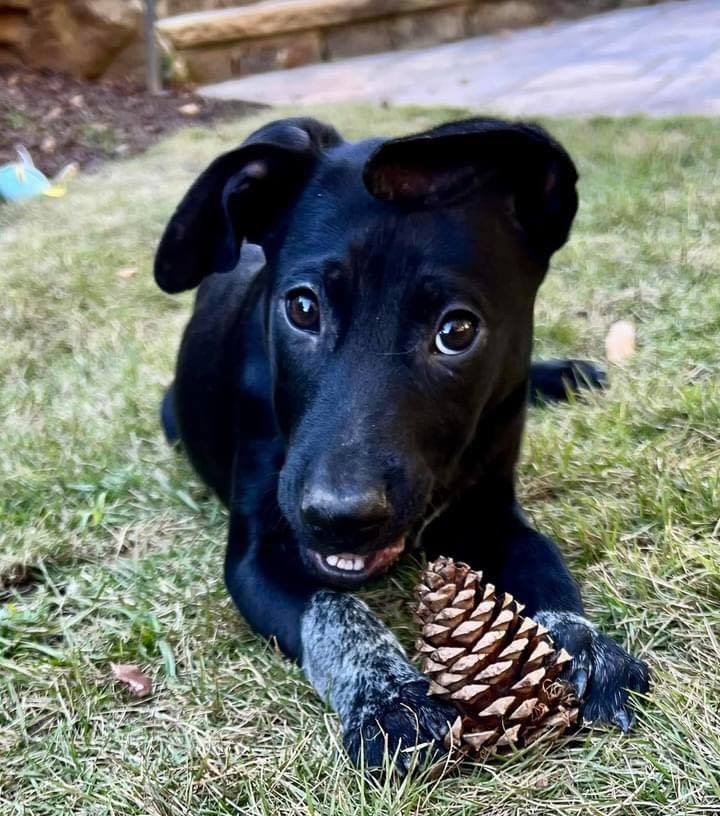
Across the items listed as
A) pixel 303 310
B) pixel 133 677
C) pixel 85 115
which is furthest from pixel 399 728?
pixel 85 115

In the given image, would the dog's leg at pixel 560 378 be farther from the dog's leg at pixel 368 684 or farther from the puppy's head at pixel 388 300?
the dog's leg at pixel 368 684

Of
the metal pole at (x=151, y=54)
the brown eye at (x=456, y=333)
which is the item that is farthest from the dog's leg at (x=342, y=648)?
the metal pole at (x=151, y=54)

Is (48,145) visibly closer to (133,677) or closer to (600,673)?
(133,677)

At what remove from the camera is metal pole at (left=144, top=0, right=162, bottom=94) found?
1157 cm

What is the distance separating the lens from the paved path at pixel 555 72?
10055mm

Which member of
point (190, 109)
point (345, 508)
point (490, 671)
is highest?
point (345, 508)

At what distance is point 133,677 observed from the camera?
2.72 meters

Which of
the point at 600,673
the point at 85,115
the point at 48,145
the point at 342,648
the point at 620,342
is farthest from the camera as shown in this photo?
the point at 85,115

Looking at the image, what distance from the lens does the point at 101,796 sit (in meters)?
2.27

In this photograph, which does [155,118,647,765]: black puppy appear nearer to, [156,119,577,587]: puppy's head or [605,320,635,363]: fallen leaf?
[156,119,577,587]: puppy's head

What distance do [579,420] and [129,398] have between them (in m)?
2.13

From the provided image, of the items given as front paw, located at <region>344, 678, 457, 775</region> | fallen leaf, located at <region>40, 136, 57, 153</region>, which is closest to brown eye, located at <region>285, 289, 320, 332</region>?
front paw, located at <region>344, 678, 457, 775</region>

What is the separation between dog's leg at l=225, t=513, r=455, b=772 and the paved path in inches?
303

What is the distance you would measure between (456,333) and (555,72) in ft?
33.1
